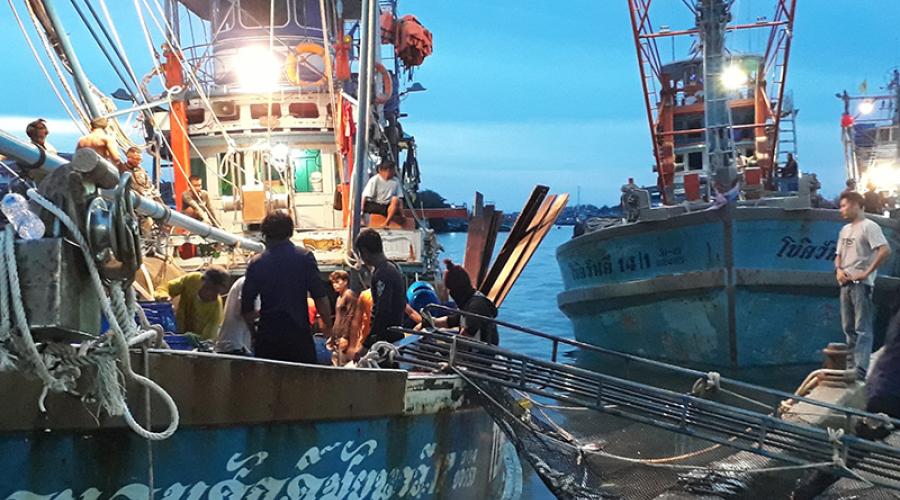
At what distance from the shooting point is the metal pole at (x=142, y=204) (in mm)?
4059

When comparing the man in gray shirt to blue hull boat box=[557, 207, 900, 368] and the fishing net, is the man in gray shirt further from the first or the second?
blue hull boat box=[557, 207, 900, 368]

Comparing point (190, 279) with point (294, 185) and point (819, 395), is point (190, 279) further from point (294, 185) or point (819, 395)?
point (294, 185)

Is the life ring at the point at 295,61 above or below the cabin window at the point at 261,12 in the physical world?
below

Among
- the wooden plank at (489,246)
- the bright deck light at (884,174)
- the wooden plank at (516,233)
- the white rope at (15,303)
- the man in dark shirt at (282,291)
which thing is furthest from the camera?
the bright deck light at (884,174)

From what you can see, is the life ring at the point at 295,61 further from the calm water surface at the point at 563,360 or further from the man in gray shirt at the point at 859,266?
the man in gray shirt at the point at 859,266

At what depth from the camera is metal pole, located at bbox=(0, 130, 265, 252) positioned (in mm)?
4059

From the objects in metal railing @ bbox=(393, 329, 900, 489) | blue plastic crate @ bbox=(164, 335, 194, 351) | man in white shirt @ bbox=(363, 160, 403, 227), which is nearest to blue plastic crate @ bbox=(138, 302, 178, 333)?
blue plastic crate @ bbox=(164, 335, 194, 351)

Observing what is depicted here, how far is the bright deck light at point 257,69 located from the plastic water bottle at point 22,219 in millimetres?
10176

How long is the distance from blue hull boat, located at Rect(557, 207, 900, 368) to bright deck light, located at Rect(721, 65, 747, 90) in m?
6.58

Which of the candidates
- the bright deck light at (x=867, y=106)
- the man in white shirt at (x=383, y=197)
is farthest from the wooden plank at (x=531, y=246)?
the bright deck light at (x=867, y=106)

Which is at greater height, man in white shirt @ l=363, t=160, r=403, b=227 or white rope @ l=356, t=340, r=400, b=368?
man in white shirt @ l=363, t=160, r=403, b=227

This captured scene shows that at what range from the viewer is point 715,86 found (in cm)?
2055

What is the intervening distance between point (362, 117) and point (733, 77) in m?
16.5

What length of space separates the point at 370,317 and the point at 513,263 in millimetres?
5103
